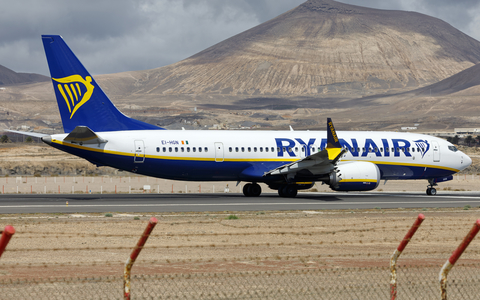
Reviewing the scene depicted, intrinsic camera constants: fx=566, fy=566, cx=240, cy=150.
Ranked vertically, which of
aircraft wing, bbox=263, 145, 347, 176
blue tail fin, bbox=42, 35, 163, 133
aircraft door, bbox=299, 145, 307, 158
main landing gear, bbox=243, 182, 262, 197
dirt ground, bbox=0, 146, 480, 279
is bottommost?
main landing gear, bbox=243, 182, 262, 197

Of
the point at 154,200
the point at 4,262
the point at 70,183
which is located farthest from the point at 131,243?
the point at 70,183

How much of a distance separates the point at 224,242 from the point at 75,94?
1682cm

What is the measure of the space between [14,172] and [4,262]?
56.7 metres

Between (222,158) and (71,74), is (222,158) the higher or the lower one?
the lower one

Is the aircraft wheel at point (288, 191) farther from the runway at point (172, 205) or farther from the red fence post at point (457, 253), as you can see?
the red fence post at point (457, 253)

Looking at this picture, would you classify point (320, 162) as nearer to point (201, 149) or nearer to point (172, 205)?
point (201, 149)

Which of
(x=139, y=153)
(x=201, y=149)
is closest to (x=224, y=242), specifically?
(x=139, y=153)

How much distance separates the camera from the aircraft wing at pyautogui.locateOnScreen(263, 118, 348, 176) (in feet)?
93.0

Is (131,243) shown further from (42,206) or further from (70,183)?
(70,183)

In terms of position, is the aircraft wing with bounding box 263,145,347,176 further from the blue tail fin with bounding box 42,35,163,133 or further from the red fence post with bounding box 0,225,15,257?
the red fence post with bounding box 0,225,15,257

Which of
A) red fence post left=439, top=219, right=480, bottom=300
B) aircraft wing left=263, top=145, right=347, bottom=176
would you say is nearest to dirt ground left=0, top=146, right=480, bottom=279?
red fence post left=439, top=219, right=480, bottom=300

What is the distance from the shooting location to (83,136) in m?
27.3

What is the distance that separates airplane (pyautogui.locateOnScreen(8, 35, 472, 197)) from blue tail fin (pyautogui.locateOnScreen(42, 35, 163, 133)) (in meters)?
0.05

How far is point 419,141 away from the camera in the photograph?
115 ft
